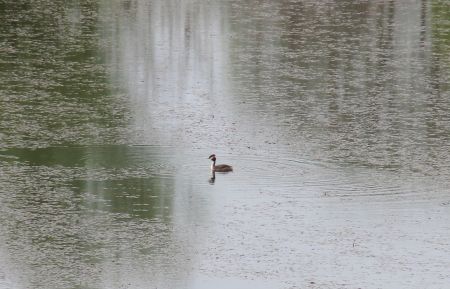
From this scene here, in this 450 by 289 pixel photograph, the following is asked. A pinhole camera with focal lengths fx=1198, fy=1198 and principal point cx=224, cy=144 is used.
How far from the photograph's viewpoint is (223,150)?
1587 cm

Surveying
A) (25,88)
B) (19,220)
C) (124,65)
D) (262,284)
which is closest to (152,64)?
(124,65)

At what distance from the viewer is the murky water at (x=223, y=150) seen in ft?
38.8

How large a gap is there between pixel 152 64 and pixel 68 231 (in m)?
8.93

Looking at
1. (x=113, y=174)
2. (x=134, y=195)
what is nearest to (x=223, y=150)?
(x=113, y=174)

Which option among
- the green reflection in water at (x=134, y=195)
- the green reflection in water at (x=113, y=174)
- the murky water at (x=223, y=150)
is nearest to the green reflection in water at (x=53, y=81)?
the murky water at (x=223, y=150)

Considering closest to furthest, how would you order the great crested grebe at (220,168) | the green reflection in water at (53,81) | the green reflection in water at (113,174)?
1. the green reflection in water at (113,174)
2. the great crested grebe at (220,168)
3. the green reflection in water at (53,81)

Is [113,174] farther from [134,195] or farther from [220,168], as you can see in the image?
[220,168]

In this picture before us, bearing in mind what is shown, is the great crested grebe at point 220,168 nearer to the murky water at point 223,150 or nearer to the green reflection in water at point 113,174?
the murky water at point 223,150

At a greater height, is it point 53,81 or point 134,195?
point 53,81

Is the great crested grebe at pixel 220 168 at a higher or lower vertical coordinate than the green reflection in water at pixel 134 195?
higher

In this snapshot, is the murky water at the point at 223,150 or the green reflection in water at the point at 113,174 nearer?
the murky water at the point at 223,150

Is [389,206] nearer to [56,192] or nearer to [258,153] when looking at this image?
[258,153]

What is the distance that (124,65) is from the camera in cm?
2094

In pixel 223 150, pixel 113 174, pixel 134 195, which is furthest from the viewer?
Result: pixel 223 150
